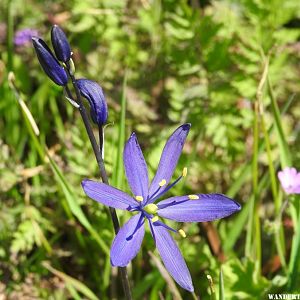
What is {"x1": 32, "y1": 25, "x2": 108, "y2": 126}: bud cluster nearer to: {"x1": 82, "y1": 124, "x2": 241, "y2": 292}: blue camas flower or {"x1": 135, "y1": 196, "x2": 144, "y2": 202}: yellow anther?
{"x1": 82, "y1": 124, "x2": 241, "y2": 292}: blue camas flower

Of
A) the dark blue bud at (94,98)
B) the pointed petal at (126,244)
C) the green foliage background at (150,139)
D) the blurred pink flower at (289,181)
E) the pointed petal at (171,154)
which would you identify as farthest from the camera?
the green foliage background at (150,139)

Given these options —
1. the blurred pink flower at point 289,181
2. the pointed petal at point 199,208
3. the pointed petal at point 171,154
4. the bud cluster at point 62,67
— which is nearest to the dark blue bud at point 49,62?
the bud cluster at point 62,67

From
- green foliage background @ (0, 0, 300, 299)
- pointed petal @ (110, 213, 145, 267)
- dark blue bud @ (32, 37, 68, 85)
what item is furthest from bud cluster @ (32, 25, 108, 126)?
green foliage background @ (0, 0, 300, 299)

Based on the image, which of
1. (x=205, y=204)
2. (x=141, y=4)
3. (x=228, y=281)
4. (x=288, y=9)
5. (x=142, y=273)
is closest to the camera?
(x=205, y=204)

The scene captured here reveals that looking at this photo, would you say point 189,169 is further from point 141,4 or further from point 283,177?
point 141,4

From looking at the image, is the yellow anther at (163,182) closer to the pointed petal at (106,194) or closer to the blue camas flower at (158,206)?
the blue camas flower at (158,206)

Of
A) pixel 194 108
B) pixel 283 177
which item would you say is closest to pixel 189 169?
pixel 194 108
